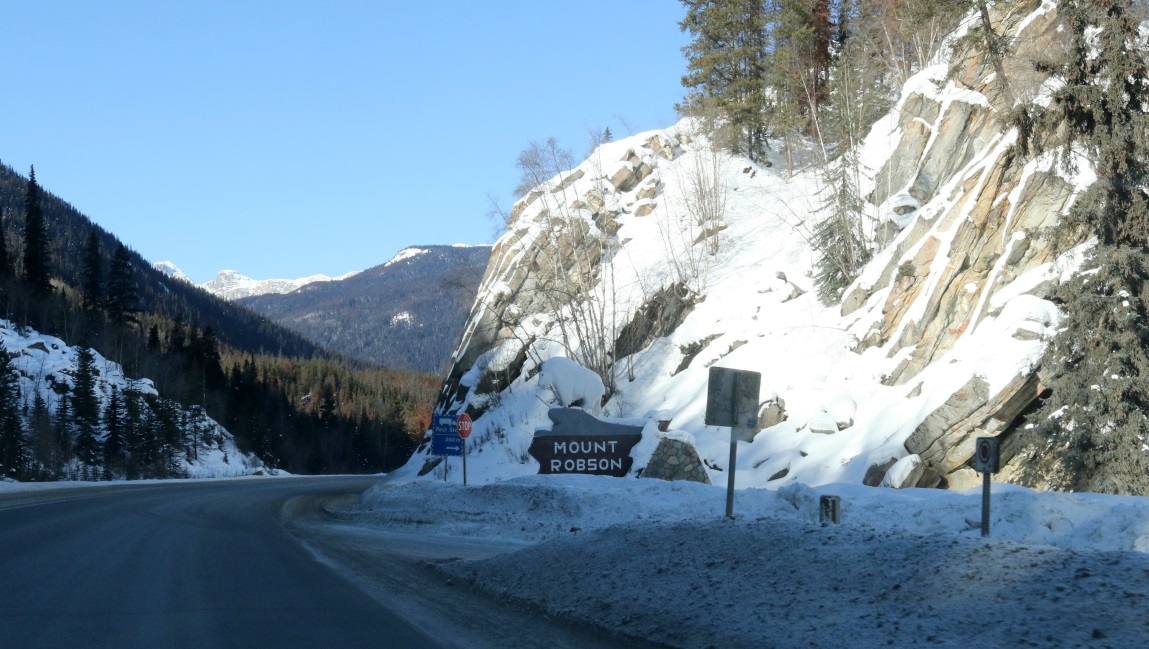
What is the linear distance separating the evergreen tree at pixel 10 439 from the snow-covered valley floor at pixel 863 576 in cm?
4954

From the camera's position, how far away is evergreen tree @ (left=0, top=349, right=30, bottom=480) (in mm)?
53719

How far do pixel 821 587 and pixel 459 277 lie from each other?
38.4 meters

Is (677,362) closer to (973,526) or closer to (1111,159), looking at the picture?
(1111,159)

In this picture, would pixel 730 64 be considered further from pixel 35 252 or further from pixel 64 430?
pixel 35 252

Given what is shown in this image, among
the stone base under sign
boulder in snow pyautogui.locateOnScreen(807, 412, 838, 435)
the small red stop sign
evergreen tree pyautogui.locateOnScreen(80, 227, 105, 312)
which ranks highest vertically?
evergreen tree pyautogui.locateOnScreen(80, 227, 105, 312)

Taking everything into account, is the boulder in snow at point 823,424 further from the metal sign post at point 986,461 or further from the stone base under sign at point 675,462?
the metal sign post at point 986,461

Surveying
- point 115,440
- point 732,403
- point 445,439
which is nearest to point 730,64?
point 445,439

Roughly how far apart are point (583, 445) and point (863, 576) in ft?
51.7

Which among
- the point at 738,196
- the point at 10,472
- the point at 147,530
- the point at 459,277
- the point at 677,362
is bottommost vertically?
the point at 10,472

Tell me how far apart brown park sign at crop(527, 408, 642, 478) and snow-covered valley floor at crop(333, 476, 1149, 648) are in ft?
24.6

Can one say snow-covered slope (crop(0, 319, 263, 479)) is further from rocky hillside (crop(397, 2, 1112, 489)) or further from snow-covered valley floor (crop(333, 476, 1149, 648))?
snow-covered valley floor (crop(333, 476, 1149, 648))

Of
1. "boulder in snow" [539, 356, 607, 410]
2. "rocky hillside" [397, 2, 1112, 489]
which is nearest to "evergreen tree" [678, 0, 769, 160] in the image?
"rocky hillside" [397, 2, 1112, 489]

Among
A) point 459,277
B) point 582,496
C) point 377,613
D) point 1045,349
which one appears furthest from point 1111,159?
point 459,277

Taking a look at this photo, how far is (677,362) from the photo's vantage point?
131 feet
